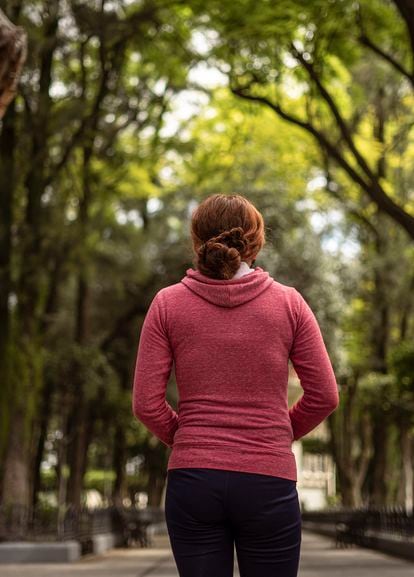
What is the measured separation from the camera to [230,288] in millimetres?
3211

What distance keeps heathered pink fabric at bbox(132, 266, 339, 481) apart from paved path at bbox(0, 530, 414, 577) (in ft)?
39.7

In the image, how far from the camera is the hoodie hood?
3209 millimetres

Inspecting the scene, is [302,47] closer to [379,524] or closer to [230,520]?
[379,524]

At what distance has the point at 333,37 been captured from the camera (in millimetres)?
15539

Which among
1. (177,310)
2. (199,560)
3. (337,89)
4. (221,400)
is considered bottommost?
(199,560)

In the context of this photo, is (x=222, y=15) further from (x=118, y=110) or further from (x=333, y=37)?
(x=118, y=110)

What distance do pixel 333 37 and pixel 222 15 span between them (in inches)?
62.0

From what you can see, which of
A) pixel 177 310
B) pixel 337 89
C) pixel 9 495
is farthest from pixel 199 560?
pixel 337 89

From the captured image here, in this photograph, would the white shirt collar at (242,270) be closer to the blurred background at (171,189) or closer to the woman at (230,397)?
the woman at (230,397)

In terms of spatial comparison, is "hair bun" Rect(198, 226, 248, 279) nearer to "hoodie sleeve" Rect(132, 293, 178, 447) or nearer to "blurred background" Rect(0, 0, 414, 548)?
"hoodie sleeve" Rect(132, 293, 178, 447)

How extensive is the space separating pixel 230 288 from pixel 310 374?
0.34 m

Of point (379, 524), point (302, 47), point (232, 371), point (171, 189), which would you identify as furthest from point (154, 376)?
point (171, 189)

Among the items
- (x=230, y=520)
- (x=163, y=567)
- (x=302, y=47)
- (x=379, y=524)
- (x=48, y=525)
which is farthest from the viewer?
(x=379, y=524)

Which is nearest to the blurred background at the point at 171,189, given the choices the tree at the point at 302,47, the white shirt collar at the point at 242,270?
the tree at the point at 302,47
